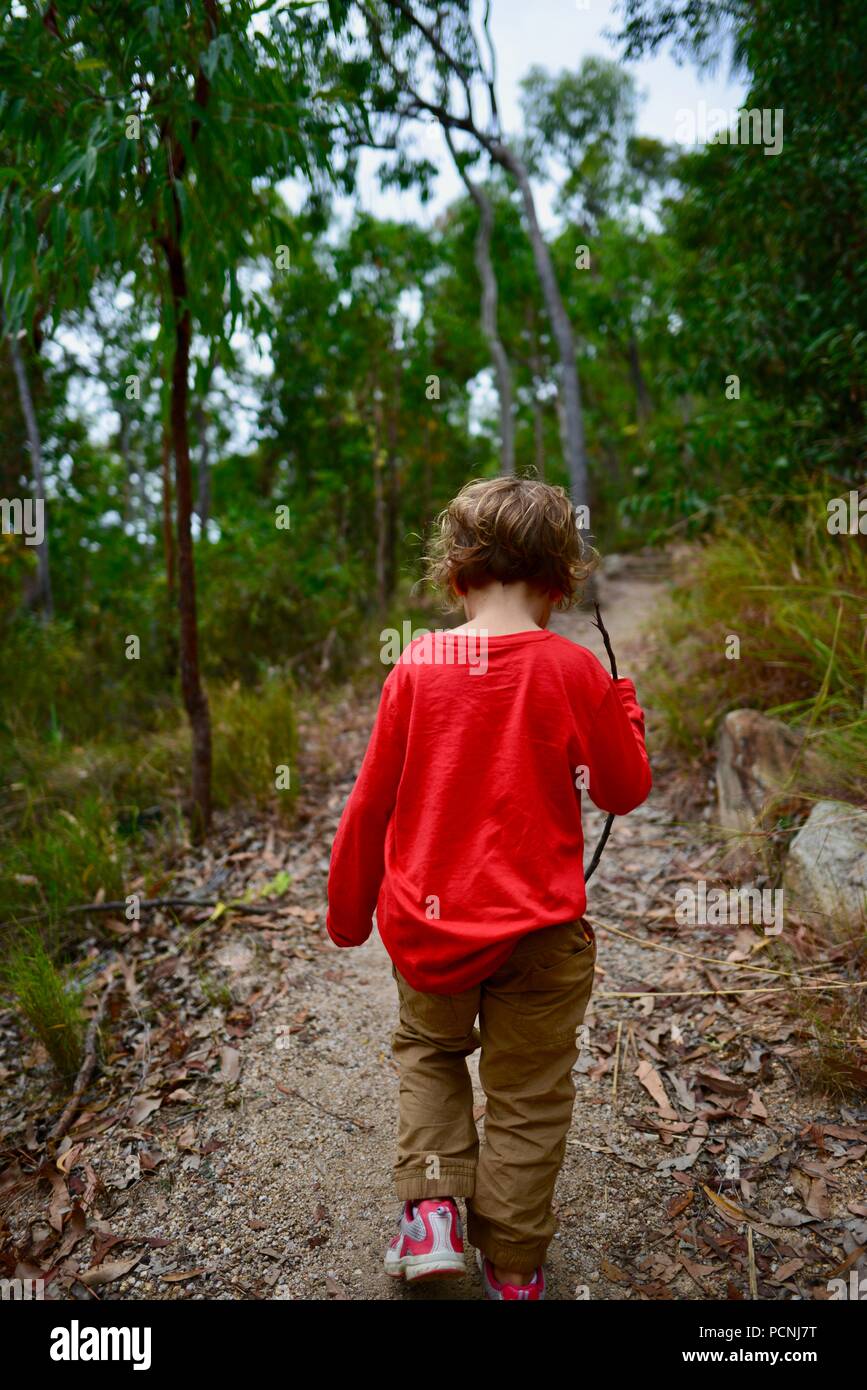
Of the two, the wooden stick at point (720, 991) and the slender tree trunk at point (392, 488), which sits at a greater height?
the slender tree trunk at point (392, 488)

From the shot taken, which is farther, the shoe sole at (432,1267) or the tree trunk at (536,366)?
the tree trunk at (536,366)

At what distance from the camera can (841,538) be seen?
3920 mm

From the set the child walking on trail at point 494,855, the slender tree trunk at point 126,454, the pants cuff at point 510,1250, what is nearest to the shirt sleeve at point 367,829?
the child walking on trail at point 494,855

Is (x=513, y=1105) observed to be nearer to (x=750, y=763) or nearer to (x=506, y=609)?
(x=506, y=609)

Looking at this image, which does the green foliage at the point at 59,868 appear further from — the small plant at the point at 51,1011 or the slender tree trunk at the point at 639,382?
the slender tree trunk at the point at 639,382

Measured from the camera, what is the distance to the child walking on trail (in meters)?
1.57

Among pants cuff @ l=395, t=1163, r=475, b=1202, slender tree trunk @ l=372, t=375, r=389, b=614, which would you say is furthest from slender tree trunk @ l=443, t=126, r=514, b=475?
pants cuff @ l=395, t=1163, r=475, b=1202

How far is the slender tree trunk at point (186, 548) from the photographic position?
3.26m

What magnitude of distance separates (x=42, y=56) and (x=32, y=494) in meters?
5.84

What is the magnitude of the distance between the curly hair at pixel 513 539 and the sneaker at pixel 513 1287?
4.97 feet

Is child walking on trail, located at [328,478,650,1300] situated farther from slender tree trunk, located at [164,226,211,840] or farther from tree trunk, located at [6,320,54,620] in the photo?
tree trunk, located at [6,320,54,620]

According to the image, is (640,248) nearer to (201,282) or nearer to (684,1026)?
(201,282)

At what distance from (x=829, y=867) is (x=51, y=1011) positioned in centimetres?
264

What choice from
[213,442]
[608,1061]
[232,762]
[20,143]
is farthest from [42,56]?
[213,442]
